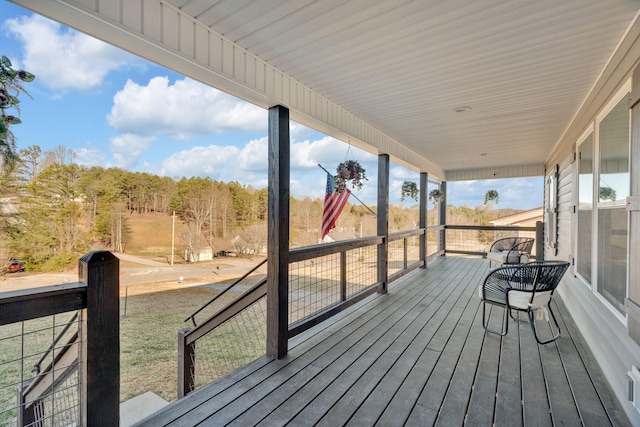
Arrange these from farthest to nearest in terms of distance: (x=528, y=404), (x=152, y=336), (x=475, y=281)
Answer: (x=152, y=336) < (x=475, y=281) < (x=528, y=404)

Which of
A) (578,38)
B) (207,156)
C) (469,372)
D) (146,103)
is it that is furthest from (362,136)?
(207,156)

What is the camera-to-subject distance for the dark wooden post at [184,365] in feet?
11.9

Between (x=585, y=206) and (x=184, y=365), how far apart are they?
16.4 feet

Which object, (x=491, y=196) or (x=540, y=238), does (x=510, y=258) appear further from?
(x=491, y=196)

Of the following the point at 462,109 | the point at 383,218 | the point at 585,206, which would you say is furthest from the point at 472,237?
the point at 462,109

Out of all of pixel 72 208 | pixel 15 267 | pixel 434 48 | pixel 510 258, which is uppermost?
pixel 434 48

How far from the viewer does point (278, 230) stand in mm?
2668

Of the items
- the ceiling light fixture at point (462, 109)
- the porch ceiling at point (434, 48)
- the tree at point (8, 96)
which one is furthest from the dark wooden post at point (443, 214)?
the tree at point (8, 96)

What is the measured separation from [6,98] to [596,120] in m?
4.34

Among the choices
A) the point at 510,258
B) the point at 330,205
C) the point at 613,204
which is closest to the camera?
the point at 613,204

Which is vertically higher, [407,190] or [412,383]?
[407,190]

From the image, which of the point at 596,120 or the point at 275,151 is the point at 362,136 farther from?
the point at 596,120

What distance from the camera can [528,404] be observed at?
2.03 meters

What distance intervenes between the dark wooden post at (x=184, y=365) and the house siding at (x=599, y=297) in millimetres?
4071
